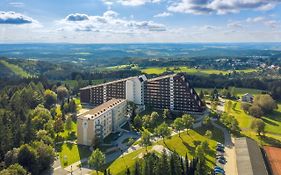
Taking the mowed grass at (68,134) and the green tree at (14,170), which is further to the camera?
the mowed grass at (68,134)

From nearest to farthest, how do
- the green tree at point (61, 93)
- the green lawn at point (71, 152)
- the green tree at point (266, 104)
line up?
the green lawn at point (71, 152), the green tree at point (266, 104), the green tree at point (61, 93)

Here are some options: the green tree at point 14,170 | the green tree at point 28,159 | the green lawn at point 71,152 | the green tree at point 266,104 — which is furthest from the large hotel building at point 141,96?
the green tree at point 14,170

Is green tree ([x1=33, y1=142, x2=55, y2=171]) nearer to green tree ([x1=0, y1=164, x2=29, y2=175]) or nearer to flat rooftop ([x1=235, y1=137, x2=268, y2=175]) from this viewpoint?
green tree ([x1=0, y1=164, x2=29, y2=175])

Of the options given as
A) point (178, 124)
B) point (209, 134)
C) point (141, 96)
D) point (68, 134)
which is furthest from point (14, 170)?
point (141, 96)

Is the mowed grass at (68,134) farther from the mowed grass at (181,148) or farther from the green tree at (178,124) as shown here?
the green tree at (178,124)

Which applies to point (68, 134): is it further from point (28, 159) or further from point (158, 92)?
point (158, 92)

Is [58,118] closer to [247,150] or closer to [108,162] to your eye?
[108,162]
